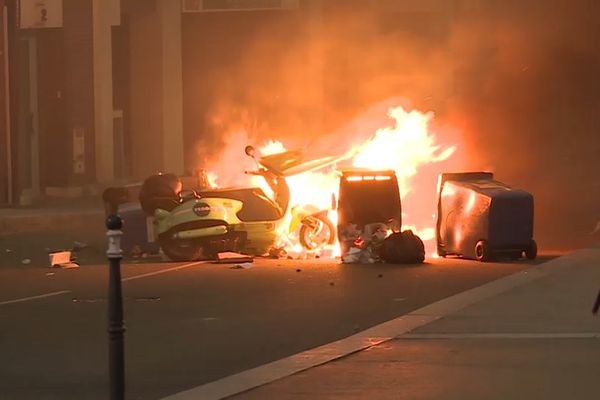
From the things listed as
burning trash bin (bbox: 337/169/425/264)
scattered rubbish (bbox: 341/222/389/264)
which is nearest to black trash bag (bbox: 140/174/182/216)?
burning trash bin (bbox: 337/169/425/264)

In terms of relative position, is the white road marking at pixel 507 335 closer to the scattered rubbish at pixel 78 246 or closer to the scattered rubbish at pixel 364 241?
the scattered rubbish at pixel 364 241

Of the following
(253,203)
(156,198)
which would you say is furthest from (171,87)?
(156,198)

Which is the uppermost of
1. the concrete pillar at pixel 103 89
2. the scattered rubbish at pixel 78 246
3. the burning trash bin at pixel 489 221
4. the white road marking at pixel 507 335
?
the concrete pillar at pixel 103 89

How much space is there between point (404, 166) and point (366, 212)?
3.13 m

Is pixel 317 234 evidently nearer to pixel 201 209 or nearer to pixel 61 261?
pixel 201 209

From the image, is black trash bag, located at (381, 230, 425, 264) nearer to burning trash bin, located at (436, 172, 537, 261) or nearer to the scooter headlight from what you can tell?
burning trash bin, located at (436, 172, 537, 261)

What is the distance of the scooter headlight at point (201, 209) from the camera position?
19266 mm

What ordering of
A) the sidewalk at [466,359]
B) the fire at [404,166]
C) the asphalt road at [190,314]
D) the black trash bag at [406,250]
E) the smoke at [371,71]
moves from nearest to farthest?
the sidewalk at [466,359]
the asphalt road at [190,314]
the black trash bag at [406,250]
the fire at [404,166]
the smoke at [371,71]

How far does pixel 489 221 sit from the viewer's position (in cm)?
1817

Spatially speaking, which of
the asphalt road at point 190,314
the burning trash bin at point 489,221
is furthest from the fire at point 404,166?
the asphalt road at point 190,314

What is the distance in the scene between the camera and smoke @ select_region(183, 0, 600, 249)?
35.2 meters

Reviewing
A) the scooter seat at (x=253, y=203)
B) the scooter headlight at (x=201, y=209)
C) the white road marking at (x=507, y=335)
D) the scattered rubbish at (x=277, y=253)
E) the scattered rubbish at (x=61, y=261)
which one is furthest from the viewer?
the scooter seat at (x=253, y=203)

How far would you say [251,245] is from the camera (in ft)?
64.7

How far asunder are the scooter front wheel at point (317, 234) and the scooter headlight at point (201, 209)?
1.52 m
